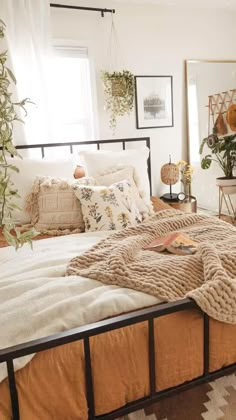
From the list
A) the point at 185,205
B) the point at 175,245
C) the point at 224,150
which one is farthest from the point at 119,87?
the point at 175,245

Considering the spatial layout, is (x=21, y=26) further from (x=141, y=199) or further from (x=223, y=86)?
(x=223, y=86)

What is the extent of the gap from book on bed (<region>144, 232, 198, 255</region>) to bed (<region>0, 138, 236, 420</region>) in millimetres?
351

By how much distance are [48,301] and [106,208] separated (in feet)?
3.09

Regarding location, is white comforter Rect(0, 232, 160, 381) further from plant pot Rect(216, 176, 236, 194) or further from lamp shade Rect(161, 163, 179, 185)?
plant pot Rect(216, 176, 236, 194)

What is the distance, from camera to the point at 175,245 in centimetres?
146

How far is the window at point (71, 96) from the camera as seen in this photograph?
116 inches

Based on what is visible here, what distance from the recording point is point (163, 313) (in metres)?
1.01

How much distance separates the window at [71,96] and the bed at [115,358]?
2.11 meters

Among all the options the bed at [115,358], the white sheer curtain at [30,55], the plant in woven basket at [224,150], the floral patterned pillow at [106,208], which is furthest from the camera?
the plant in woven basket at [224,150]

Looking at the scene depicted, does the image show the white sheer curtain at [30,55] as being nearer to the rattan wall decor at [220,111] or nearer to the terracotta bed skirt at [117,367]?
the rattan wall decor at [220,111]

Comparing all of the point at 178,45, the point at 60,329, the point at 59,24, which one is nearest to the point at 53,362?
the point at 60,329

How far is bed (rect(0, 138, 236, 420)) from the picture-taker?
0.91 m

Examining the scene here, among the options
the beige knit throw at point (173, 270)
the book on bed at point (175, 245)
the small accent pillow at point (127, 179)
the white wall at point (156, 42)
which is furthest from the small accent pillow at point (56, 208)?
the white wall at point (156, 42)

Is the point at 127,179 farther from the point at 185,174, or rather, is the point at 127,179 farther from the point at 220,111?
the point at 220,111
